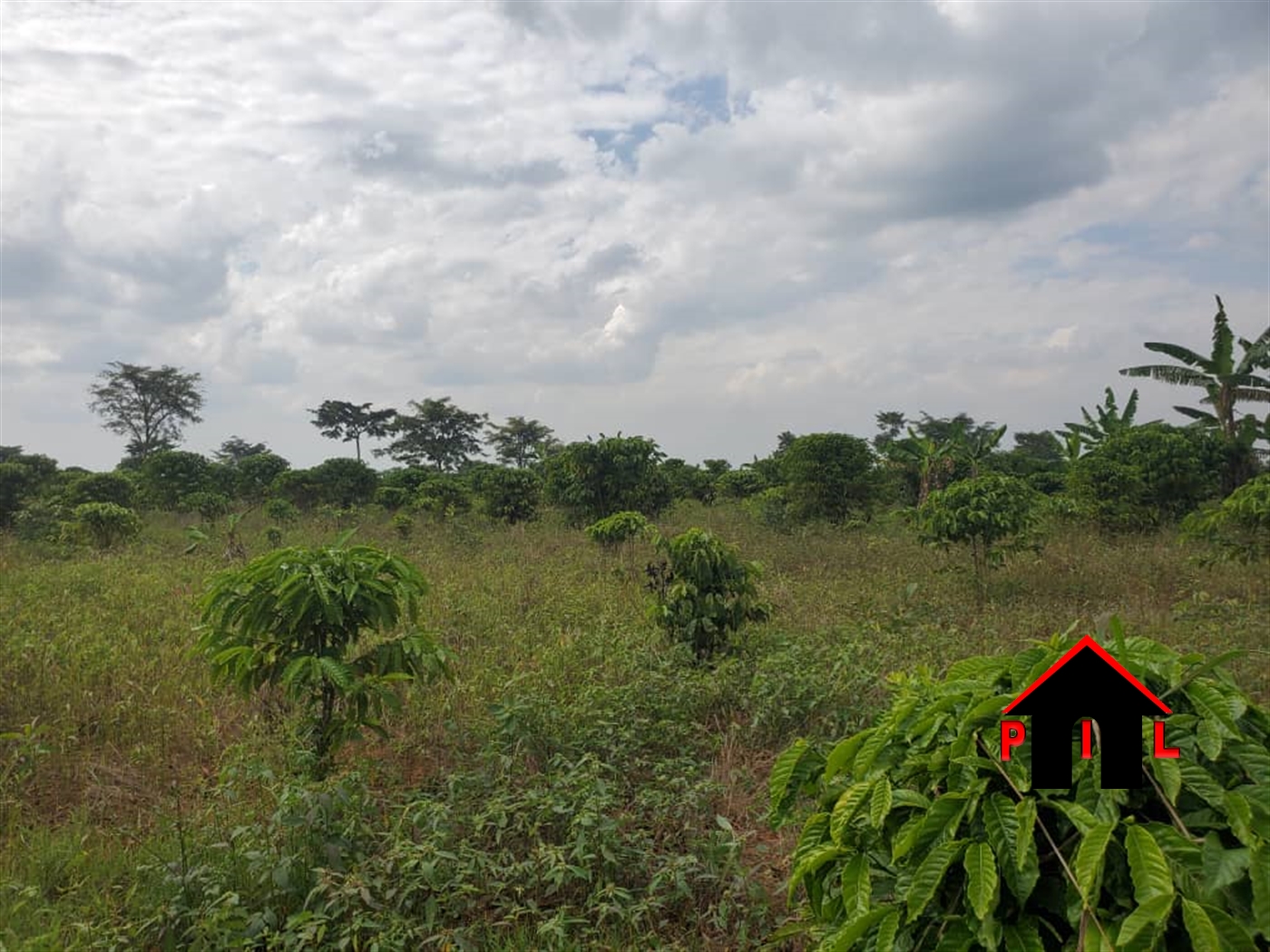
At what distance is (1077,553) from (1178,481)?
12.2 feet

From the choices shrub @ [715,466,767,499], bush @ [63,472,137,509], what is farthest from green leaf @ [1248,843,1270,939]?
shrub @ [715,466,767,499]

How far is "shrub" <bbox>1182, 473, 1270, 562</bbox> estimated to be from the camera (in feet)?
25.5

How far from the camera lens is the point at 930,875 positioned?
1406mm

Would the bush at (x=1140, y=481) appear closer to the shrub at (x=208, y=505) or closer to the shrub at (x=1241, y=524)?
the shrub at (x=1241, y=524)

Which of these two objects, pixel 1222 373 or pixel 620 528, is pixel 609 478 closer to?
pixel 620 528

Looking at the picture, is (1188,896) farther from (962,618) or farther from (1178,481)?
(1178,481)

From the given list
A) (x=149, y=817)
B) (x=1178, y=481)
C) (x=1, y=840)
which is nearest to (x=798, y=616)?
(x=149, y=817)

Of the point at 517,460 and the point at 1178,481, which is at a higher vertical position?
the point at 517,460

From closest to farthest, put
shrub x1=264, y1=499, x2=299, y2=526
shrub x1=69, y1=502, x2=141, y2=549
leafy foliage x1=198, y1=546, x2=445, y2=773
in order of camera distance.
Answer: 1. leafy foliage x1=198, y1=546, x2=445, y2=773
2. shrub x1=69, y1=502, x2=141, y2=549
3. shrub x1=264, y1=499, x2=299, y2=526

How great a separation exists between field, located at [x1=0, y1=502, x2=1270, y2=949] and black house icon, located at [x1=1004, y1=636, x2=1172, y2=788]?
1.51ft

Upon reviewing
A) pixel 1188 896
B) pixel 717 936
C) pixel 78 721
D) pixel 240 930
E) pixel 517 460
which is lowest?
pixel 717 936

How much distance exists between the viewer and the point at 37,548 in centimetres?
1135

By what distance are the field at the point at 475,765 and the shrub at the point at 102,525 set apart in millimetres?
3415

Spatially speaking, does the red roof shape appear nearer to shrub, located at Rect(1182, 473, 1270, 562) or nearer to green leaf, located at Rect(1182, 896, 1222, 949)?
green leaf, located at Rect(1182, 896, 1222, 949)
